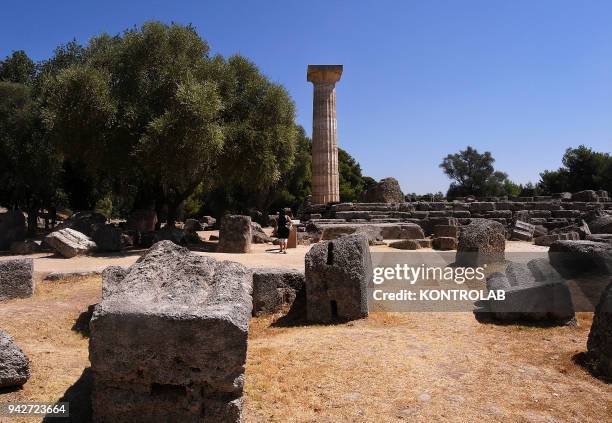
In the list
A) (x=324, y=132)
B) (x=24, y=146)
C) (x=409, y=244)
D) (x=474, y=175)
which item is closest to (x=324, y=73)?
(x=324, y=132)

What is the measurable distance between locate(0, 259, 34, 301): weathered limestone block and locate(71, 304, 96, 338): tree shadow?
6.57ft

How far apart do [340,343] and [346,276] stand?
1330mm

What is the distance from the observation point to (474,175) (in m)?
64.1

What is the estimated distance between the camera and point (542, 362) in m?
5.21

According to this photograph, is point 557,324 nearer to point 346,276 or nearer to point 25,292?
point 346,276

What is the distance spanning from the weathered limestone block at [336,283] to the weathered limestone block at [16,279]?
16.3 ft

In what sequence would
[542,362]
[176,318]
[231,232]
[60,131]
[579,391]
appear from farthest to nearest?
[60,131]
[231,232]
[542,362]
[579,391]
[176,318]

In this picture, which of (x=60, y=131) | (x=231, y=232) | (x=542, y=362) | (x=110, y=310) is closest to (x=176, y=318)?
(x=110, y=310)

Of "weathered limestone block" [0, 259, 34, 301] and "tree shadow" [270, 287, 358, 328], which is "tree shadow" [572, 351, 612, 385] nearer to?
"tree shadow" [270, 287, 358, 328]

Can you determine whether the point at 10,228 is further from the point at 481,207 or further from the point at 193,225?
the point at 481,207

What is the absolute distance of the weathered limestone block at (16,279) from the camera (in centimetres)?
834

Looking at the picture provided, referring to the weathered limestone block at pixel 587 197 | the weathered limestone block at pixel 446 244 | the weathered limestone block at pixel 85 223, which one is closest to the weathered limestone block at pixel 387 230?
the weathered limestone block at pixel 446 244

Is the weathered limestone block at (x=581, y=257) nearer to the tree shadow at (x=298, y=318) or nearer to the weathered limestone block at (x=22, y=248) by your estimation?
the tree shadow at (x=298, y=318)

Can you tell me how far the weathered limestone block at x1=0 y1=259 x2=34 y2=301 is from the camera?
328 inches
